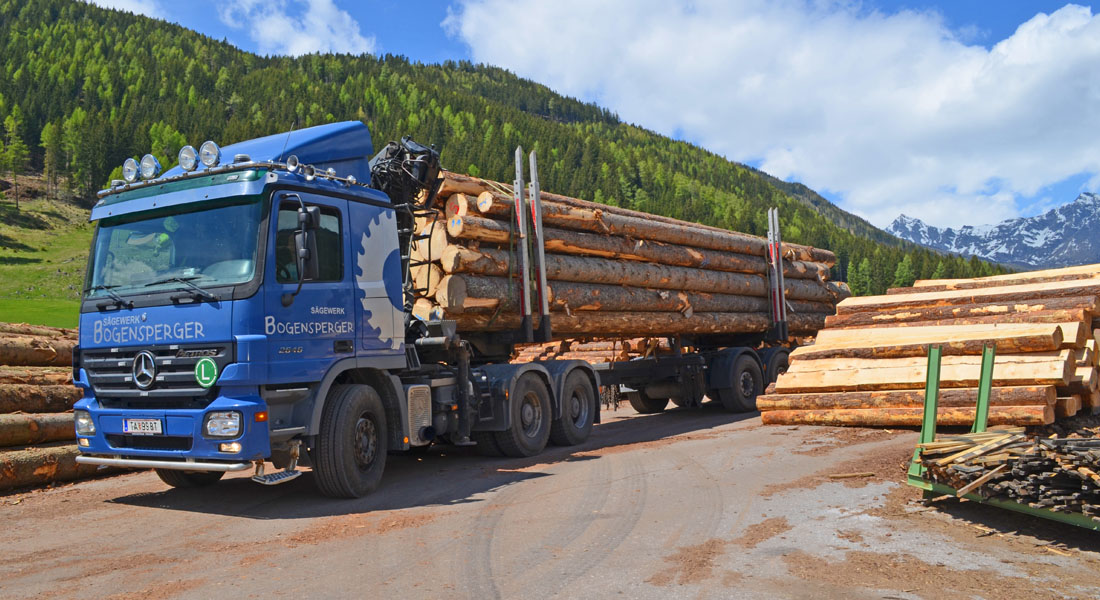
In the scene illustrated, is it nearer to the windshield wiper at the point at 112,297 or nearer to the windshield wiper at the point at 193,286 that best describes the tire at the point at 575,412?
the windshield wiper at the point at 193,286

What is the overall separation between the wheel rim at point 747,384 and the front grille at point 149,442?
10.9m

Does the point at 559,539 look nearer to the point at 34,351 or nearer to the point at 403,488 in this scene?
the point at 403,488

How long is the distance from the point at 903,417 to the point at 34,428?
1073 cm

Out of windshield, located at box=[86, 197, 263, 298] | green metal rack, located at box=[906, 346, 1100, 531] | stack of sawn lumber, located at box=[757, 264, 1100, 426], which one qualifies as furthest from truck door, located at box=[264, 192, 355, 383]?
stack of sawn lumber, located at box=[757, 264, 1100, 426]

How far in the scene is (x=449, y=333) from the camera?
Result: 9359 millimetres

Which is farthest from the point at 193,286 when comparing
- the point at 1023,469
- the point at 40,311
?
the point at 40,311

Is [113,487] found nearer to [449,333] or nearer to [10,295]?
[449,333]

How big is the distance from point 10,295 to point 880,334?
6842cm

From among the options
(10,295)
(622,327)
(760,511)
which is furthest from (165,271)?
(10,295)

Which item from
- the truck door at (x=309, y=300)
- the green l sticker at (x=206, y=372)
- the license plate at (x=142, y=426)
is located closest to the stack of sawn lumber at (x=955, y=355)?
the truck door at (x=309, y=300)

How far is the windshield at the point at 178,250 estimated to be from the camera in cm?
686

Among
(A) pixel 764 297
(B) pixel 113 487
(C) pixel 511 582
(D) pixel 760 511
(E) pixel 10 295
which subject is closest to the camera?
(C) pixel 511 582

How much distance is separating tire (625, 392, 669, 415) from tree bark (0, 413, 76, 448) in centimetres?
1009

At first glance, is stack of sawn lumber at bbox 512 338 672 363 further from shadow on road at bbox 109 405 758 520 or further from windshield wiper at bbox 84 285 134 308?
windshield wiper at bbox 84 285 134 308
